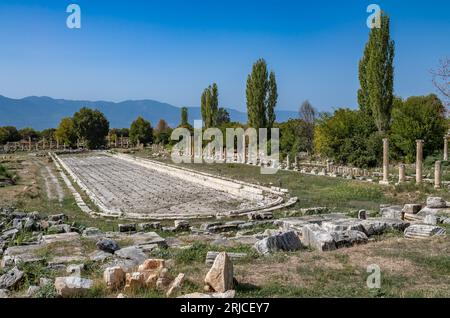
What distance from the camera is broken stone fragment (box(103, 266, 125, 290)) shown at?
6.59 m

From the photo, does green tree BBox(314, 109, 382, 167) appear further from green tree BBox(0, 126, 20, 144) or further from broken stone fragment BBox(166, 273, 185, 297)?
green tree BBox(0, 126, 20, 144)

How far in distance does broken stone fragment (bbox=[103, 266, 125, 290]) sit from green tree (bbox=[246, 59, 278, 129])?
3705 centimetres

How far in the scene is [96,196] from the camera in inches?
863

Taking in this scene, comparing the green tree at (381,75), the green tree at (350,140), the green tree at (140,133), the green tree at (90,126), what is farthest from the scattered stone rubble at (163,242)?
the green tree at (140,133)

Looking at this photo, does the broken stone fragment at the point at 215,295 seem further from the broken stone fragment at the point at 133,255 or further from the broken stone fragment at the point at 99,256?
the broken stone fragment at the point at 99,256

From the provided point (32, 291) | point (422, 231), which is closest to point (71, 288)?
point (32, 291)

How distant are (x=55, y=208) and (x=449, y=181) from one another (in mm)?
18439

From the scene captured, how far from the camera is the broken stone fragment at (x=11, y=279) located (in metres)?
7.06

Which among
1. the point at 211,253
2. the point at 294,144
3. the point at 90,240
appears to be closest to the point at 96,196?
the point at 90,240

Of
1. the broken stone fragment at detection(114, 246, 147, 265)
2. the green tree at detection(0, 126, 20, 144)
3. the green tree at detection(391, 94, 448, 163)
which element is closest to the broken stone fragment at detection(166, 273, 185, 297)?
the broken stone fragment at detection(114, 246, 147, 265)

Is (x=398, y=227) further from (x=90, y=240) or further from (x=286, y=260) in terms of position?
(x=90, y=240)

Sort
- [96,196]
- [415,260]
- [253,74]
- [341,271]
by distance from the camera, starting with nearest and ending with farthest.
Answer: [341,271] < [415,260] < [96,196] < [253,74]

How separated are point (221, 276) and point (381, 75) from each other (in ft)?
96.6

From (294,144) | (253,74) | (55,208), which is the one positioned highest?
(253,74)
